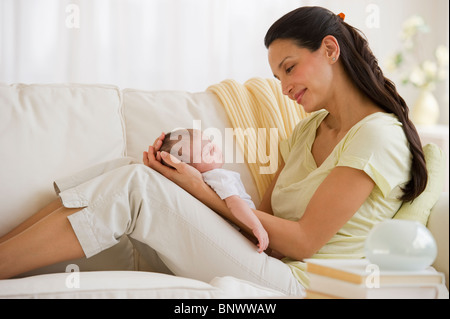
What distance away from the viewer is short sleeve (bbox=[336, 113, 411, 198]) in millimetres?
1379

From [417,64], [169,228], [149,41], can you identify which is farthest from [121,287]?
[417,64]

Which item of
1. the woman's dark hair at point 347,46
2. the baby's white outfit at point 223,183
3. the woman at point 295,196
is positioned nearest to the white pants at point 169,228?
the woman at point 295,196

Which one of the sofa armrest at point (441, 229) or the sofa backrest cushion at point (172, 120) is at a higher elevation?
the sofa backrest cushion at point (172, 120)

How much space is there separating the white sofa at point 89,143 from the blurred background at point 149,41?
1.01m

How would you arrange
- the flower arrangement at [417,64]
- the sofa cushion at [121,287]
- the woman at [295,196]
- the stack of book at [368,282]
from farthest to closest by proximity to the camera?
the flower arrangement at [417,64] < the woman at [295,196] < the sofa cushion at [121,287] < the stack of book at [368,282]

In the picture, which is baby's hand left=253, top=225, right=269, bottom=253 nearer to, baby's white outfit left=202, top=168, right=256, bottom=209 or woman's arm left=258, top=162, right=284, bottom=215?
baby's white outfit left=202, top=168, right=256, bottom=209

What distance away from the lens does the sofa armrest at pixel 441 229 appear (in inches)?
53.4

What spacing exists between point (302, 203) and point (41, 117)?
2.76 feet

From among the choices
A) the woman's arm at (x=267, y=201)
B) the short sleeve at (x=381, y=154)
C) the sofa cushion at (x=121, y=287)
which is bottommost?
the sofa cushion at (x=121, y=287)

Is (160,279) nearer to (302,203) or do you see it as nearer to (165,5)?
(302,203)

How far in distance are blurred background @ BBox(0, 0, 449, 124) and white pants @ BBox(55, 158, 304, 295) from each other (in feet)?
5.12

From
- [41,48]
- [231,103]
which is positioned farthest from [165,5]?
[231,103]

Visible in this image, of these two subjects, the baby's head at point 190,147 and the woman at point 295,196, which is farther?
the baby's head at point 190,147

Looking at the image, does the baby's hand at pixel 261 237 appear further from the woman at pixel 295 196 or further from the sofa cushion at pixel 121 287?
the sofa cushion at pixel 121 287
